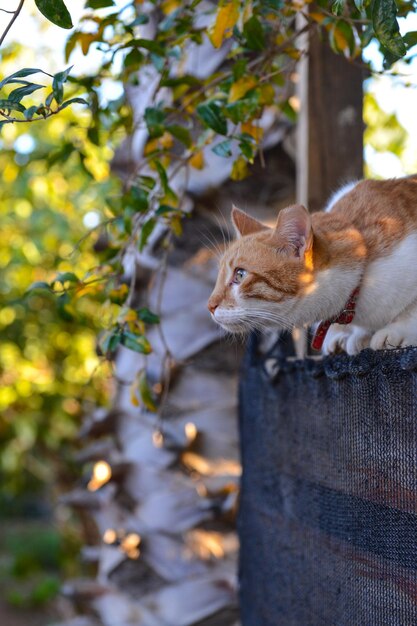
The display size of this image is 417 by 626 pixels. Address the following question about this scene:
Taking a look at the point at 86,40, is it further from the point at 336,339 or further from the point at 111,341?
the point at 336,339

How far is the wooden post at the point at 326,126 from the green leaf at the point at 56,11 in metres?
0.73

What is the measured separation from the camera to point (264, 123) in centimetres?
152

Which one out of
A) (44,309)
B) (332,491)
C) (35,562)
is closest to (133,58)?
(332,491)

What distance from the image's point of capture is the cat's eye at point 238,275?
1.07 meters

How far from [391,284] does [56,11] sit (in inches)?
20.8

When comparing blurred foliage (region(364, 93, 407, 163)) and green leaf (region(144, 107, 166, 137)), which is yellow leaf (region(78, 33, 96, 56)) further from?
blurred foliage (region(364, 93, 407, 163))

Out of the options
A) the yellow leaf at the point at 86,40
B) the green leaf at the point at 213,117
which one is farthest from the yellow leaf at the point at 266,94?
the yellow leaf at the point at 86,40

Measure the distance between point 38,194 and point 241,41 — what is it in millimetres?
2254

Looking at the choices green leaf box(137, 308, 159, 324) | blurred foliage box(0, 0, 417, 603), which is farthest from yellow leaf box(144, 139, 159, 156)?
green leaf box(137, 308, 159, 324)

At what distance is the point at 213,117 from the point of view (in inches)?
43.0

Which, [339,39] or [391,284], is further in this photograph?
[339,39]

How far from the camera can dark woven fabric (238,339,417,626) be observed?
0.69m

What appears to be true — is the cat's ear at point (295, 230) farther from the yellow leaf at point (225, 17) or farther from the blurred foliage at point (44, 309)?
the blurred foliage at point (44, 309)

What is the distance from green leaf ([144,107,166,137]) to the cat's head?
24 centimetres
